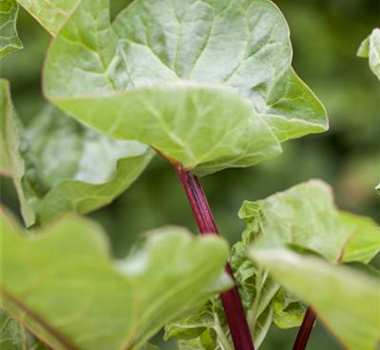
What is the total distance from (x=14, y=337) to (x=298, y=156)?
A: 5.84ft

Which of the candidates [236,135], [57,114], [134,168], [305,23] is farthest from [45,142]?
[305,23]

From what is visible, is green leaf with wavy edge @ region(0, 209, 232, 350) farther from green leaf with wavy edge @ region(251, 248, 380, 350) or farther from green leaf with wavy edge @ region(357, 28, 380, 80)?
green leaf with wavy edge @ region(357, 28, 380, 80)

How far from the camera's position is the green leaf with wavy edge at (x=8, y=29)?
51 centimetres

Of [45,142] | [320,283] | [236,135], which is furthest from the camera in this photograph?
[45,142]

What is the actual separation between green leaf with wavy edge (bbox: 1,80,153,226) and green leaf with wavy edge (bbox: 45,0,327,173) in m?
0.07

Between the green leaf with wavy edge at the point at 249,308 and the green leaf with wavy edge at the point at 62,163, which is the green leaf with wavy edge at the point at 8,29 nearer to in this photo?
the green leaf with wavy edge at the point at 62,163

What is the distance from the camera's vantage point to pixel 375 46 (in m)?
0.52

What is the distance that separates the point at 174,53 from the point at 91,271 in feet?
0.65

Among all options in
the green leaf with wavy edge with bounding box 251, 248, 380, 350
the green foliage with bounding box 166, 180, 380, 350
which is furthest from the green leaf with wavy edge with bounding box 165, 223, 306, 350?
the green leaf with wavy edge with bounding box 251, 248, 380, 350

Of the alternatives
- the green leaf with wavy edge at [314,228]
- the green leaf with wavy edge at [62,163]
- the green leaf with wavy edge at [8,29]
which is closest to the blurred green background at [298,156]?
the green leaf with wavy edge at [62,163]

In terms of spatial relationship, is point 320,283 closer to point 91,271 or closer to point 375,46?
point 91,271

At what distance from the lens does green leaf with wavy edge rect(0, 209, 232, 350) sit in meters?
0.32

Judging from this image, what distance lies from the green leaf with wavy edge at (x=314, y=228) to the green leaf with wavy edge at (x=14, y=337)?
0.55 ft

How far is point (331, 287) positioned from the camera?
32 cm
